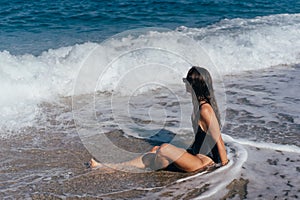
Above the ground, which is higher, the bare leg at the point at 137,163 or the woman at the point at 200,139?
the woman at the point at 200,139

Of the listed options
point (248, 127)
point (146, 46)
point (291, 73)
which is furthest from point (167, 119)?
point (146, 46)

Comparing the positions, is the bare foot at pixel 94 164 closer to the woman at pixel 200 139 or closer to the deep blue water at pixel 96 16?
the woman at pixel 200 139

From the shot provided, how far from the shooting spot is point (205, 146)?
15.5ft

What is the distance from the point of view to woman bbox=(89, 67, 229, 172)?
4.55 metres

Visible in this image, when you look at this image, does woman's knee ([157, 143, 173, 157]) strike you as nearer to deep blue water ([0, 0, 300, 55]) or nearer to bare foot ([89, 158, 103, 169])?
bare foot ([89, 158, 103, 169])

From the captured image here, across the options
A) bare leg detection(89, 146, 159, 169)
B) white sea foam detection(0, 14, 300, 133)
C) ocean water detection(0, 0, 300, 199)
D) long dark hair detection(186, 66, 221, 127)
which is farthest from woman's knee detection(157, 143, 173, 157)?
white sea foam detection(0, 14, 300, 133)

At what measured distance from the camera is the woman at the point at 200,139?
14.9 feet

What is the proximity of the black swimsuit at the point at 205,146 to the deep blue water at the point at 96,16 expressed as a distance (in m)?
7.14

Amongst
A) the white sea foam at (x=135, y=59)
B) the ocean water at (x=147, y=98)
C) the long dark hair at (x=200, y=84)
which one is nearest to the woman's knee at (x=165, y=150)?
the ocean water at (x=147, y=98)

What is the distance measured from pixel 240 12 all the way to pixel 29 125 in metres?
12.0

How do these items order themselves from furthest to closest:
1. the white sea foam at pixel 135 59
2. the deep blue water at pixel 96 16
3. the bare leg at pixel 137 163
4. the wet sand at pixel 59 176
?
the deep blue water at pixel 96 16 → the white sea foam at pixel 135 59 → the bare leg at pixel 137 163 → the wet sand at pixel 59 176

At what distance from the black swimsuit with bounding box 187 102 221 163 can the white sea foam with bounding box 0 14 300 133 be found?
8.27ft

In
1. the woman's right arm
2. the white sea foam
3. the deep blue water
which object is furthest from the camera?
the deep blue water

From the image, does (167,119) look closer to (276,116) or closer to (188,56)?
(276,116)
